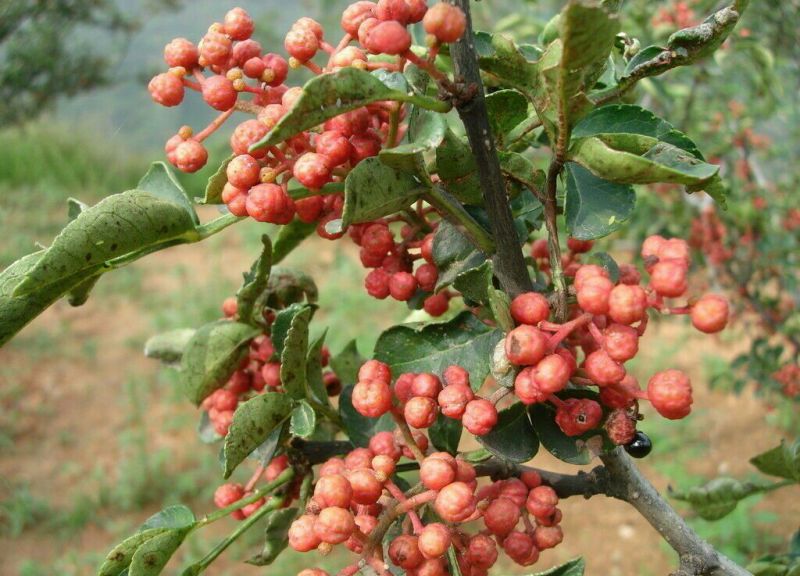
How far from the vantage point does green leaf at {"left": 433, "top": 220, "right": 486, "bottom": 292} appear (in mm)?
806

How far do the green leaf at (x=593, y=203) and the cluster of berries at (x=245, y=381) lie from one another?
478 mm

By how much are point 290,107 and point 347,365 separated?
0.55 m

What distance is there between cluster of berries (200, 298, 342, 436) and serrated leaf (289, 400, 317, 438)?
15 cm

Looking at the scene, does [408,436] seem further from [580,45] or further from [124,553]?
[580,45]

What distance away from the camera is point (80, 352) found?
549 centimetres

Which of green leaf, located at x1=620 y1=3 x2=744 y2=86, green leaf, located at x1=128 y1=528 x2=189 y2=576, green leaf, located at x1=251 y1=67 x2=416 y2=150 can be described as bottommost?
green leaf, located at x1=128 y1=528 x2=189 y2=576

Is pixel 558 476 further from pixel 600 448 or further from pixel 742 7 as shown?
pixel 742 7

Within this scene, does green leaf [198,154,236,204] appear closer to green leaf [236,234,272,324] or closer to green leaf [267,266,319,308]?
green leaf [236,234,272,324]

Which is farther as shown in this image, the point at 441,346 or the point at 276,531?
the point at 276,531

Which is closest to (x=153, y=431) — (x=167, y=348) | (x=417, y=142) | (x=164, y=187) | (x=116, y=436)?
(x=116, y=436)

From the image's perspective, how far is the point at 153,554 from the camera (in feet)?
2.74

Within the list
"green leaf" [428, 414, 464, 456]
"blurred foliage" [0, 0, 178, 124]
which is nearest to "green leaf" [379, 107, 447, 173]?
"green leaf" [428, 414, 464, 456]

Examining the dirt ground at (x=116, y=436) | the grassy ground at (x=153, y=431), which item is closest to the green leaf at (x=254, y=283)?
the dirt ground at (x=116, y=436)

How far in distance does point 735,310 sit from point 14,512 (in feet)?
11.3
